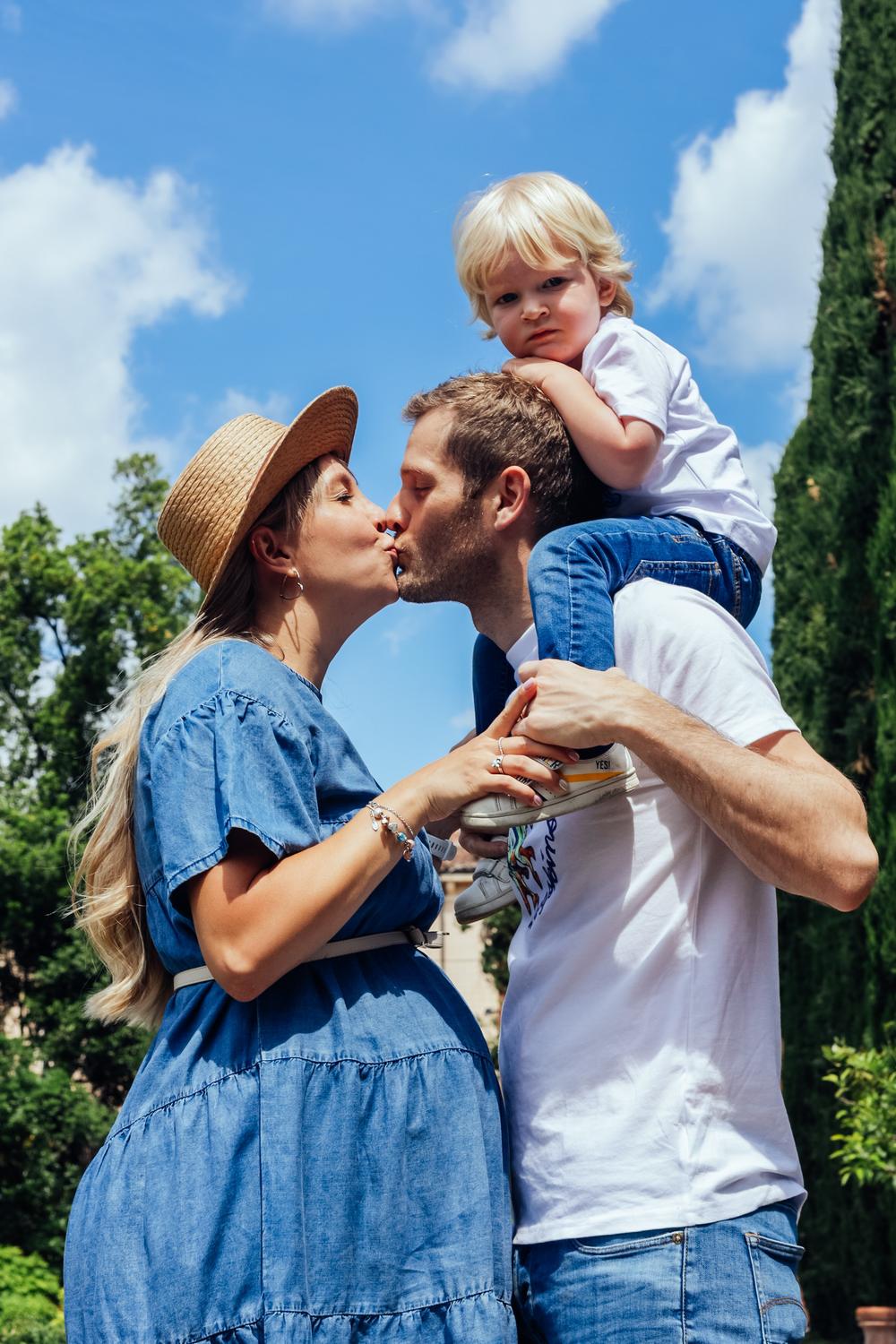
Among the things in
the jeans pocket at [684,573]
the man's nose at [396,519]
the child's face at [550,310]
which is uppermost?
the child's face at [550,310]

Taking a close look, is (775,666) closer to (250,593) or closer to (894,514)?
(894,514)

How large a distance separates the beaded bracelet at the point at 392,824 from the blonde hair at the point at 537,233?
148cm

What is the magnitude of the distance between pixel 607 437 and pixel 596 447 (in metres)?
0.03

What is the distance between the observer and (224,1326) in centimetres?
190

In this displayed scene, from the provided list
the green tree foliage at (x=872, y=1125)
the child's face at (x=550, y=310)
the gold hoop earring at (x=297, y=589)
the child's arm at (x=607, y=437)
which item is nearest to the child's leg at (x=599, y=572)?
the child's arm at (x=607, y=437)

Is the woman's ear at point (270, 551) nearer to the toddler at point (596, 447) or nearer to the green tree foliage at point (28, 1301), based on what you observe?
the toddler at point (596, 447)

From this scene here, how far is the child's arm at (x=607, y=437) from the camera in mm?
2678

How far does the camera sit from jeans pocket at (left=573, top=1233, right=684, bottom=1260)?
6.37 feet

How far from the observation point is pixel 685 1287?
192 cm

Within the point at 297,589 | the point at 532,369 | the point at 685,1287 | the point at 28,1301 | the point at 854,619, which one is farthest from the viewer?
the point at 28,1301

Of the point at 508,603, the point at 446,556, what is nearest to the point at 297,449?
the point at 446,556

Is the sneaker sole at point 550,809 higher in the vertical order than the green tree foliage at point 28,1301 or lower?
higher

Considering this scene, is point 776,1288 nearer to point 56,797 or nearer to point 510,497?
point 510,497

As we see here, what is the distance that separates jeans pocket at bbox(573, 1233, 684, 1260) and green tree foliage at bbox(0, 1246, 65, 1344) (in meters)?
8.54
